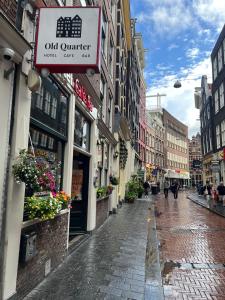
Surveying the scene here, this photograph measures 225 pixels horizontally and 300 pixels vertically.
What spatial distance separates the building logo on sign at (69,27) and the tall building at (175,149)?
186 ft

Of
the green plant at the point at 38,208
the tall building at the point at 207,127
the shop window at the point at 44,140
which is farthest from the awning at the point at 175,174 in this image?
the green plant at the point at 38,208

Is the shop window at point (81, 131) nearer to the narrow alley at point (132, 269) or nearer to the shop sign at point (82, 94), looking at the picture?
the shop sign at point (82, 94)

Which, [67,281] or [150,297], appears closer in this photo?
[150,297]


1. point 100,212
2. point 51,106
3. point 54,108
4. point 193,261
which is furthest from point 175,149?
point 51,106

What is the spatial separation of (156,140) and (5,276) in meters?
50.2

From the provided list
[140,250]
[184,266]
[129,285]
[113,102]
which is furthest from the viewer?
[113,102]

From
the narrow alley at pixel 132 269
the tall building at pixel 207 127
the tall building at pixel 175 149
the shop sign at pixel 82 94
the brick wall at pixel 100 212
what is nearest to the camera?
the narrow alley at pixel 132 269

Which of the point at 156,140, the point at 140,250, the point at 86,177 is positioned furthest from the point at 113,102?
the point at 156,140

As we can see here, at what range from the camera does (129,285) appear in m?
4.86

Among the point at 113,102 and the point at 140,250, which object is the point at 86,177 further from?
the point at 113,102

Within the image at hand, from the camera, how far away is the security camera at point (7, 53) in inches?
143

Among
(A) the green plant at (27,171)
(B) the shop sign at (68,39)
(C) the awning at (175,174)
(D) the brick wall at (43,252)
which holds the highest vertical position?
(C) the awning at (175,174)

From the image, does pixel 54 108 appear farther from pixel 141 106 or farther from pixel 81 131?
pixel 141 106

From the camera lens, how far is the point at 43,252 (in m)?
4.98
